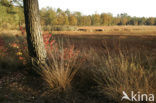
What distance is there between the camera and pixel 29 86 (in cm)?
274

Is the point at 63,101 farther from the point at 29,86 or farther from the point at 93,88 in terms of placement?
the point at 29,86

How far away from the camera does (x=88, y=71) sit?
3.06 m

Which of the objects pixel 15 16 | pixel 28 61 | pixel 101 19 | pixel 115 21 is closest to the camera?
pixel 28 61

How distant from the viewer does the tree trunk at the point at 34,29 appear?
2.97 meters

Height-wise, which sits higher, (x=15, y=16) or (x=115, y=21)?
(x=115, y=21)

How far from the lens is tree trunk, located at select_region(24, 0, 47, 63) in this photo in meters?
2.97

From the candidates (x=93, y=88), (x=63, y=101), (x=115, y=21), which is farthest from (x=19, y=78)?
(x=115, y=21)

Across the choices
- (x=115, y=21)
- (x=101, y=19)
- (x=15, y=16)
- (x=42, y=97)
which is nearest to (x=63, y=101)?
(x=42, y=97)

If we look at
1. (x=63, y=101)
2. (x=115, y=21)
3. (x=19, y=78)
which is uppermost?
(x=115, y=21)

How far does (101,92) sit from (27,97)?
61.3 inches

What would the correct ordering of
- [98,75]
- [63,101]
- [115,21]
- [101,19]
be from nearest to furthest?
[63,101]
[98,75]
[101,19]
[115,21]

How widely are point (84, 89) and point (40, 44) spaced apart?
168cm

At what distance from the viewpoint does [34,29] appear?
3033 mm

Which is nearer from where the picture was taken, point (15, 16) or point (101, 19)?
point (15, 16)
